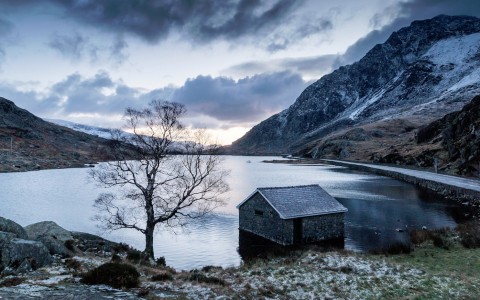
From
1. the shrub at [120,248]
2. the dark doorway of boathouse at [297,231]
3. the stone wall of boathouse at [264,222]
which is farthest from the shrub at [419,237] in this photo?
the shrub at [120,248]

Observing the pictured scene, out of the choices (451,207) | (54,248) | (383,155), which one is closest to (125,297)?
(54,248)

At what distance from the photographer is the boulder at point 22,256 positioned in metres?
17.6

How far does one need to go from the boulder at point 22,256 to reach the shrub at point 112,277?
414 centimetres

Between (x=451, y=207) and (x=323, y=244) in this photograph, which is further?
(x=451, y=207)

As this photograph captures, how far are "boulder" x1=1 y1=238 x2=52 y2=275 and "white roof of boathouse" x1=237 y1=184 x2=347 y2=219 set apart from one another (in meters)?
21.2

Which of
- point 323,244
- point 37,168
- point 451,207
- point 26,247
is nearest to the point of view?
point 26,247

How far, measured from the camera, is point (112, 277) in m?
15.8

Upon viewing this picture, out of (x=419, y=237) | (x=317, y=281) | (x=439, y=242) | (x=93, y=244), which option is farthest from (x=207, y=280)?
(x=419, y=237)

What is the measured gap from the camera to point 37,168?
138125mm

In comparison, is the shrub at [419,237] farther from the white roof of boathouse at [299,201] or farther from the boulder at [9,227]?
the boulder at [9,227]

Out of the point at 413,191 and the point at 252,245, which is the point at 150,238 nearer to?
the point at 252,245

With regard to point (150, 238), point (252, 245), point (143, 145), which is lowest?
point (252, 245)

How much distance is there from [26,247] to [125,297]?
8848 mm

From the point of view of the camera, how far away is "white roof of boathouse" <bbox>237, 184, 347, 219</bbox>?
117 feet
